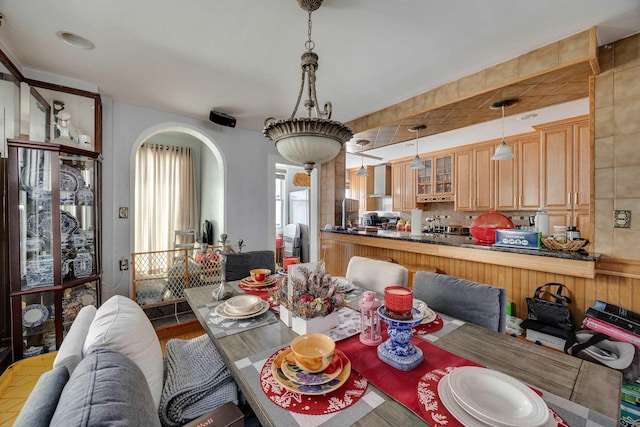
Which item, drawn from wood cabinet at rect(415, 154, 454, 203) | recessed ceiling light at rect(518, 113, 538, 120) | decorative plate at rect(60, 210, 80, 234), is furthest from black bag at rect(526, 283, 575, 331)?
decorative plate at rect(60, 210, 80, 234)

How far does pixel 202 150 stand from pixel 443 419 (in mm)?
5366

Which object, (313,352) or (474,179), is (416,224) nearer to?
(313,352)

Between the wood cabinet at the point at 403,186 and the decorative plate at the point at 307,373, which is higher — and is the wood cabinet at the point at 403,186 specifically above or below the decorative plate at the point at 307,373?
above

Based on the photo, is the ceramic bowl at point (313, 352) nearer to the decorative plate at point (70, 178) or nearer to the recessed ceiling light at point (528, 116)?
the decorative plate at point (70, 178)

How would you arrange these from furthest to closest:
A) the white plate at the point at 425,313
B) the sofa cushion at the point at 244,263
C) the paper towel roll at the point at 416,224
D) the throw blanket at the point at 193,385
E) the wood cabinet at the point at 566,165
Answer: the wood cabinet at the point at 566,165
the paper towel roll at the point at 416,224
the sofa cushion at the point at 244,263
the white plate at the point at 425,313
the throw blanket at the point at 193,385

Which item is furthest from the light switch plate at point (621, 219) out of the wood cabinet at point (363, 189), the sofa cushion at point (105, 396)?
the wood cabinet at point (363, 189)

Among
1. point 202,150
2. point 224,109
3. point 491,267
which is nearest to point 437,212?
point 491,267

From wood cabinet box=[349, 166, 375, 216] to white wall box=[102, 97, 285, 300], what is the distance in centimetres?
322

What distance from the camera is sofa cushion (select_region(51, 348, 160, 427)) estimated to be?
51 cm

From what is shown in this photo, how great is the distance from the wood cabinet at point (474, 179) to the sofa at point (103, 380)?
494 centimetres

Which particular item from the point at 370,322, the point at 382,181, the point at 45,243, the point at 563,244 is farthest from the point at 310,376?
the point at 382,181

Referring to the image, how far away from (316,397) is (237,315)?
0.70 meters

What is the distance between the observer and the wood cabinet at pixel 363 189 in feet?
22.1

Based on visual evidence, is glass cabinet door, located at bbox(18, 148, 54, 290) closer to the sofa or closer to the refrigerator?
the sofa
